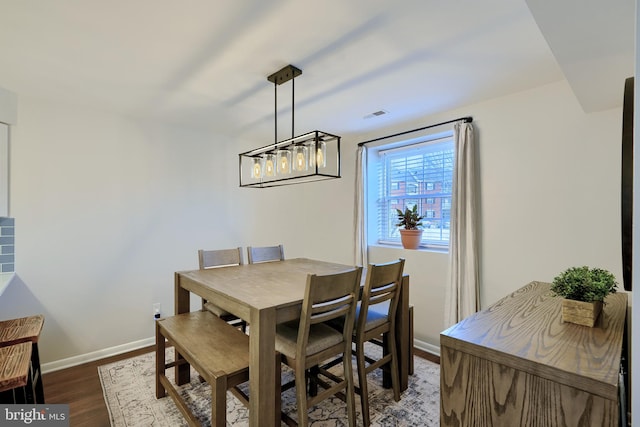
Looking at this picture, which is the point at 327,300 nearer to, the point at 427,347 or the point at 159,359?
the point at 159,359

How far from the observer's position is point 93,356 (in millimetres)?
2762

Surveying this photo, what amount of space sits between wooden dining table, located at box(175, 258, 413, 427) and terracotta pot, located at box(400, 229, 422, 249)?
0.81m

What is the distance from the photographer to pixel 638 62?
586mm

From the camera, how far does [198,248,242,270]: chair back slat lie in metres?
2.62

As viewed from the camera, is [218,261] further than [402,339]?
Yes

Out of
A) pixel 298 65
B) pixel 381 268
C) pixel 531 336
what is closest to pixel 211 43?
pixel 298 65

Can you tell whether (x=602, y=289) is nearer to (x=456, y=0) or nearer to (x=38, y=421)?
(x=456, y=0)

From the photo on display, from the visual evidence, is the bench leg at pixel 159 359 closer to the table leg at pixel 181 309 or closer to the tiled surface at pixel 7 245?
the table leg at pixel 181 309

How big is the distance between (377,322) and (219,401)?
3.61ft

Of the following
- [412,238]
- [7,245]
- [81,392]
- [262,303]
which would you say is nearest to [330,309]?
[262,303]

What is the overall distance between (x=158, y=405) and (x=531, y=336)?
7.60 ft

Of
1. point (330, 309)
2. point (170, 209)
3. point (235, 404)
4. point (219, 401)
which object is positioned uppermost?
point (170, 209)

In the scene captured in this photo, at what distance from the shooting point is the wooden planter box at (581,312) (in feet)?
3.45

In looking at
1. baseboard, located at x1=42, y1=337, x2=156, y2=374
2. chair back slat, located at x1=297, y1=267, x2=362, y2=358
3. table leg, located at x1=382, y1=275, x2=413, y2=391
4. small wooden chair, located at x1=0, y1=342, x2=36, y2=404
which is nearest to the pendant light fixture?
chair back slat, located at x1=297, y1=267, x2=362, y2=358
